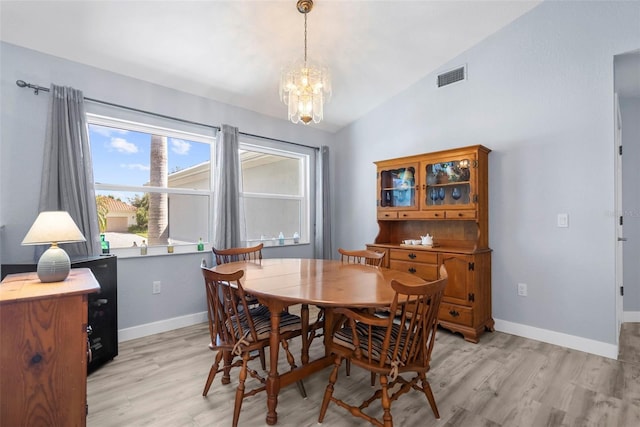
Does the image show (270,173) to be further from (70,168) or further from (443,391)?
(443,391)

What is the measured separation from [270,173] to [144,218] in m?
1.64

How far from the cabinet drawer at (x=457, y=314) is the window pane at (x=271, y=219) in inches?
83.7

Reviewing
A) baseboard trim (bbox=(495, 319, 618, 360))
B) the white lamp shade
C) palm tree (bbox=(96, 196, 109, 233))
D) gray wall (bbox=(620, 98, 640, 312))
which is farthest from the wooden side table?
gray wall (bbox=(620, 98, 640, 312))

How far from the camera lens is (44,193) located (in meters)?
2.41

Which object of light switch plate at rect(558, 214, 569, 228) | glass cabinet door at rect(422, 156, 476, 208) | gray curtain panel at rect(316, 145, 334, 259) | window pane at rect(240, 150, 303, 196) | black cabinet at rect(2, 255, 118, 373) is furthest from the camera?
gray curtain panel at rect(316, 145, 334, 259)

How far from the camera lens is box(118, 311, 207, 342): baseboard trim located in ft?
9.44

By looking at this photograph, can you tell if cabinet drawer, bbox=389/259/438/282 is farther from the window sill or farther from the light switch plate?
the window sill

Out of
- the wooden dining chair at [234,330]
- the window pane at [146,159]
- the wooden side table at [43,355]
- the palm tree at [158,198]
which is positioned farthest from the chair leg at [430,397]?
the window pane at [146,159]

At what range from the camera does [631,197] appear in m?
3.42

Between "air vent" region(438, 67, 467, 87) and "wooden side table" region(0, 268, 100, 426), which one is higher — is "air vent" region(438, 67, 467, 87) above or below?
above

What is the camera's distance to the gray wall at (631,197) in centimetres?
338

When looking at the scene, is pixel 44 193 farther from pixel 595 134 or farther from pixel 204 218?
pixel 595 134

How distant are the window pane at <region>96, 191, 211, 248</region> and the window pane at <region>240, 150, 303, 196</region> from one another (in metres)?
0.65

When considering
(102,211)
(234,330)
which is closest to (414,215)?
(234,330)
